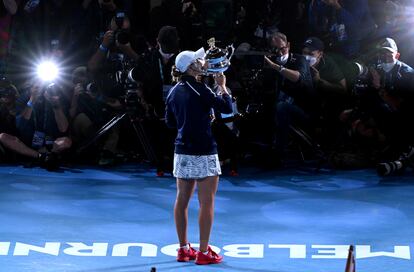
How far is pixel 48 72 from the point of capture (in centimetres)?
1214

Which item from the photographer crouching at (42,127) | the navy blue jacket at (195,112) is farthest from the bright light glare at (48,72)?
the navy blue jacket at (195,112)

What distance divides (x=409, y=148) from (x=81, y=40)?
3778mm

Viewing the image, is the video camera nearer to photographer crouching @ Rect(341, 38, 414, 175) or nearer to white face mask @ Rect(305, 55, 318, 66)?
white face mask @ Rect(305, 55, 318, 66)

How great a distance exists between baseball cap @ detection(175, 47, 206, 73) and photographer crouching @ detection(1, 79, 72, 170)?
381 cm

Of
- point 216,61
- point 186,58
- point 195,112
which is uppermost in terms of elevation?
point 216,61

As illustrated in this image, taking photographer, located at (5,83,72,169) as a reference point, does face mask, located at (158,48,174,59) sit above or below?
above

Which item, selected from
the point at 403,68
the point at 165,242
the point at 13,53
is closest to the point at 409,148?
the point at 403,68

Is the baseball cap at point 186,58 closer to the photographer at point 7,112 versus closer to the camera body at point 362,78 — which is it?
the camera body at point 362,78

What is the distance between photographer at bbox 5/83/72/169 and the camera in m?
11.7

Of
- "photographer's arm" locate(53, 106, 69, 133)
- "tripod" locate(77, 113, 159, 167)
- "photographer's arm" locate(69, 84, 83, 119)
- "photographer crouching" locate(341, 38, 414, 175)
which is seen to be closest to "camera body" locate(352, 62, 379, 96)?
"photographer crouching" locate(341, 38, 414, 175)

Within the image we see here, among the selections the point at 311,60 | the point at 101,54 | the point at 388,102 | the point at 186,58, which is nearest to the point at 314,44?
the point at 311,60

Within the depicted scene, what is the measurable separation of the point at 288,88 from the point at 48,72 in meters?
2.48

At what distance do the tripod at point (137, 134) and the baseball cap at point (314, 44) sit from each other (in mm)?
1857

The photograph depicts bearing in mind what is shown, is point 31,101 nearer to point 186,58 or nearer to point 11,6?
point 11,6
